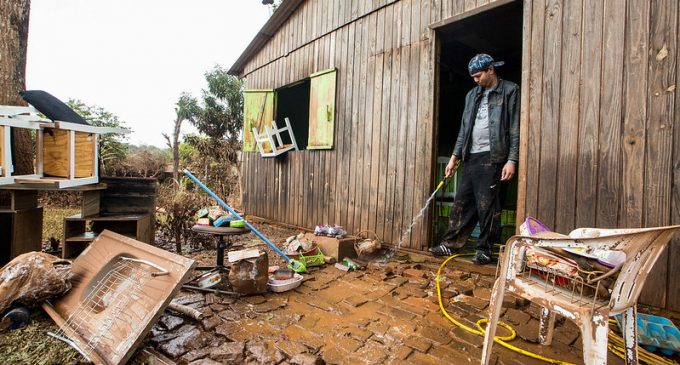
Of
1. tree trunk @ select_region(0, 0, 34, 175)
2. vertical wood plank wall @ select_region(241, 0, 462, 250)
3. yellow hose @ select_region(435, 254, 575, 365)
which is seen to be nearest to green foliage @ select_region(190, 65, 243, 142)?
vertical wood plank wall @ select_region(241, 0, 462, 250)

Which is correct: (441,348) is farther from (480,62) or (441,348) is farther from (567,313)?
(480,62)

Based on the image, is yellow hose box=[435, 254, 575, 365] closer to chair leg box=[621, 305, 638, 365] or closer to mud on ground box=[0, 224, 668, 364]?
mud on ground box=[0, 224, 668, 364]

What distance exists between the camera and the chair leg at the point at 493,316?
144 centimetres

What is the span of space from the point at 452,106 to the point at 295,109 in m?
3.65

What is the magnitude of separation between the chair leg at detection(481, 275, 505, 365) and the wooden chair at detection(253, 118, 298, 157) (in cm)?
475

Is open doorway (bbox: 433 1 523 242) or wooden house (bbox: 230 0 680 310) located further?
open doorway (bbox: 433 1 523 242)

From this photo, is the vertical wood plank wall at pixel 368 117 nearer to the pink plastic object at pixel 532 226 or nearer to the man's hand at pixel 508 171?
the man's hand at pixel 508 171

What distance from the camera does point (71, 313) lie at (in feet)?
6.39

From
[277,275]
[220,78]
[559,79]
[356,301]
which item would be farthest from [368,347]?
[220,78]

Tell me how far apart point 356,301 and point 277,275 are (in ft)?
2.62

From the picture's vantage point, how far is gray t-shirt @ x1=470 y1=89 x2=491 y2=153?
11.0 feet

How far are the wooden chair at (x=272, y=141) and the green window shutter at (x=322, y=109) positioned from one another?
683 millimetres

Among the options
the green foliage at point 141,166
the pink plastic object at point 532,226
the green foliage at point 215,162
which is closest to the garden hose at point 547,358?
the pink plastic object at point 532,226

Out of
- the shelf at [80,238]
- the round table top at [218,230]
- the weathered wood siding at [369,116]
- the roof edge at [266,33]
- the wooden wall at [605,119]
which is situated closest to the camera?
the wooden wall at [605,119]
